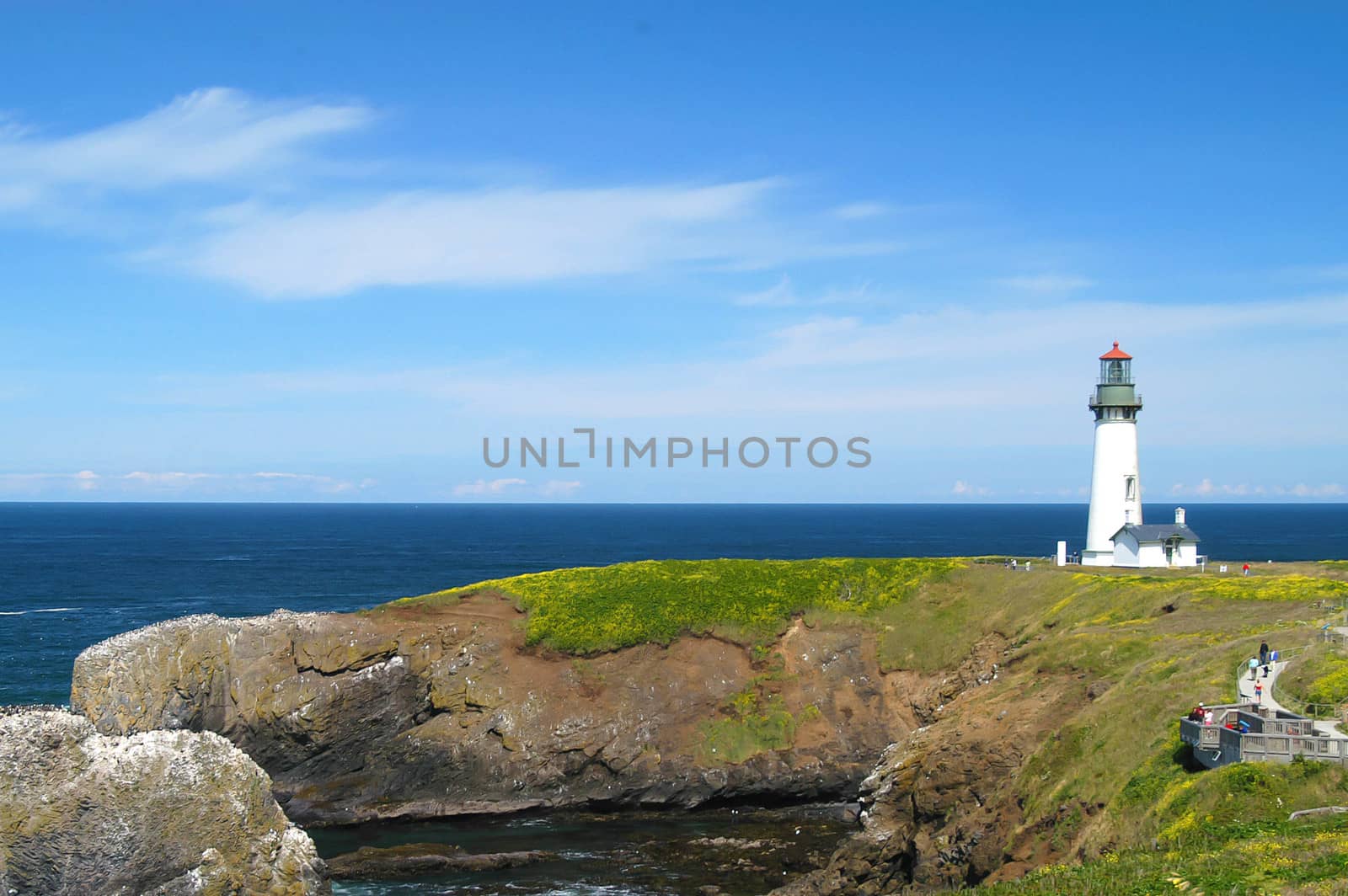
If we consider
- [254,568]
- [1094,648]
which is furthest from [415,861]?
[254,568]

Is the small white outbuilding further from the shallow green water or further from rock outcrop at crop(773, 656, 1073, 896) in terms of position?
the shallow green water

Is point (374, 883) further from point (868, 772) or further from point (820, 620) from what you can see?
point (820, 620)

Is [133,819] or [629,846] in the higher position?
[133,819]

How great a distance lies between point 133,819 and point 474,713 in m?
17.9

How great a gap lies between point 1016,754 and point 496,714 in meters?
24.7

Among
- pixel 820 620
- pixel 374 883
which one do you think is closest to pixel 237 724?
pixel 374 883

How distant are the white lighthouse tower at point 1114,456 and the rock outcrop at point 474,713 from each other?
18516 mm

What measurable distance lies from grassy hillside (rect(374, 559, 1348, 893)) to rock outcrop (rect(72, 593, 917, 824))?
1.90 meters

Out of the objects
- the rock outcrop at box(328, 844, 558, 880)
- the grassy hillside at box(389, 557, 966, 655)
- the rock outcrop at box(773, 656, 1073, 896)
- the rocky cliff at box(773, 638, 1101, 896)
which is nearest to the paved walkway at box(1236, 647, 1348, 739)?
the rocky cliff at box(773, 638, 1101, 896)

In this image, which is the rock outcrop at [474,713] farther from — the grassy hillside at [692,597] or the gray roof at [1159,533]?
the gray roof at [1159,533]

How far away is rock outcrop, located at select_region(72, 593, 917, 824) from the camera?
156ft

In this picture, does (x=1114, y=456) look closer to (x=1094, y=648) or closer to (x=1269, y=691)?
(x=1094, y=648)

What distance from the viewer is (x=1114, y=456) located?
61.0 meters

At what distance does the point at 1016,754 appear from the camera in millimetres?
34969
